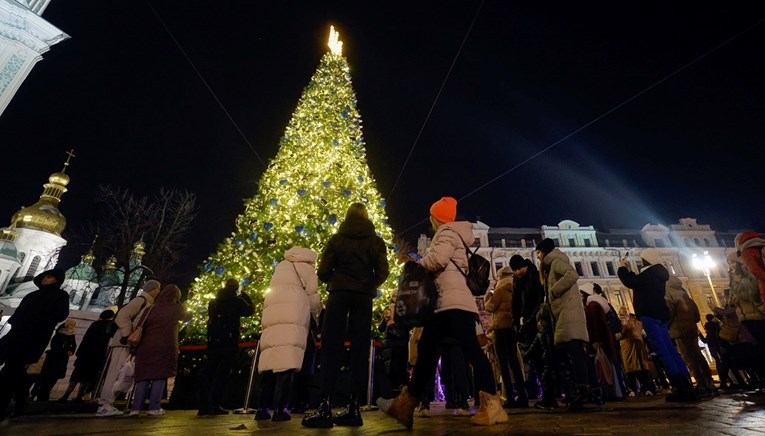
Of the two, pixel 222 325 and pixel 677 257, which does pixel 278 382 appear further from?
pixel 677 257

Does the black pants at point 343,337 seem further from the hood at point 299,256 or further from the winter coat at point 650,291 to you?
the winter coat at point 650,291

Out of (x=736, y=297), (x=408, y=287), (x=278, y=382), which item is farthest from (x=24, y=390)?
(x=736, y=297)

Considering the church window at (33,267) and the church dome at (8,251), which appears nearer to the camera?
the church dome at (8,251)

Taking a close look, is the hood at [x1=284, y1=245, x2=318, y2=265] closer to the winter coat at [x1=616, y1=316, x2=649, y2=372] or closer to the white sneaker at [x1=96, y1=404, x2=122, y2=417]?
the white sneaker at [x1=96, y1=404, x2=122, y2=417]

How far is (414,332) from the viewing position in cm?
600

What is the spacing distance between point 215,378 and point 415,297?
3.94 metres

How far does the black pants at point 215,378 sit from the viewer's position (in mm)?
4996

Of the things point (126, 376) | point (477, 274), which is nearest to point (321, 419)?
point (477, 274)

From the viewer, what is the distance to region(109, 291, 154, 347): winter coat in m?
5.18

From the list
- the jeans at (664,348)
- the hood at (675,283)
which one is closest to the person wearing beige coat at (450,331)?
→ the jeans at (664,348)

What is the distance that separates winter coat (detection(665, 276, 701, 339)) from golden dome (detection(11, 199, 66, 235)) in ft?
161

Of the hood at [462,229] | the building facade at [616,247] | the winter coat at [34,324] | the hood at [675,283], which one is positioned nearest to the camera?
the hood at [462,229]

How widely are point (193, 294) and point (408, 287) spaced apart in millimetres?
6680

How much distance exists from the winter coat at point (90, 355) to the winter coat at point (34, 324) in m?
3.98
